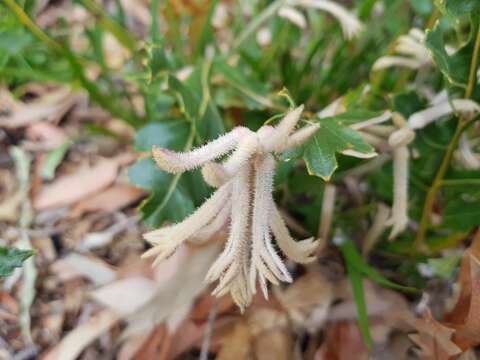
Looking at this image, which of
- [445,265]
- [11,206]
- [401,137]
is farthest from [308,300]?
[11,206]

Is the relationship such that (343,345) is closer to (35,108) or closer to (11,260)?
(11,260)

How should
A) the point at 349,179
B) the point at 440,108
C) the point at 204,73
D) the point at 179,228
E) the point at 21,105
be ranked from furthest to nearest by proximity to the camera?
the point at 21,105 → the point at 349,179 → the point at 204,73 → the point at 440,108 → the point at 179,228

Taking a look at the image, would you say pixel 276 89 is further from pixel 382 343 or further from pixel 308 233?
pixel 382 343

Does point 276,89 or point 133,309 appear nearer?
point 133,309

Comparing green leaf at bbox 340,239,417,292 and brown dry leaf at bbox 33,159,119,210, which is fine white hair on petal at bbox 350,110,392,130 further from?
brown dry leaf at bbox 33,159,119,210

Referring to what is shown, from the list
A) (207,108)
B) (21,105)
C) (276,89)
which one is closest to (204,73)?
(207,108)

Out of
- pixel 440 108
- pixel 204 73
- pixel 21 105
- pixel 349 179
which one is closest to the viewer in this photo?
pixel 440 108

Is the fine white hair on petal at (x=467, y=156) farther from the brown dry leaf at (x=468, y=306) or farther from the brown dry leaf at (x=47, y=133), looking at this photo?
the brown dry leaf at (x=47, y=133)
